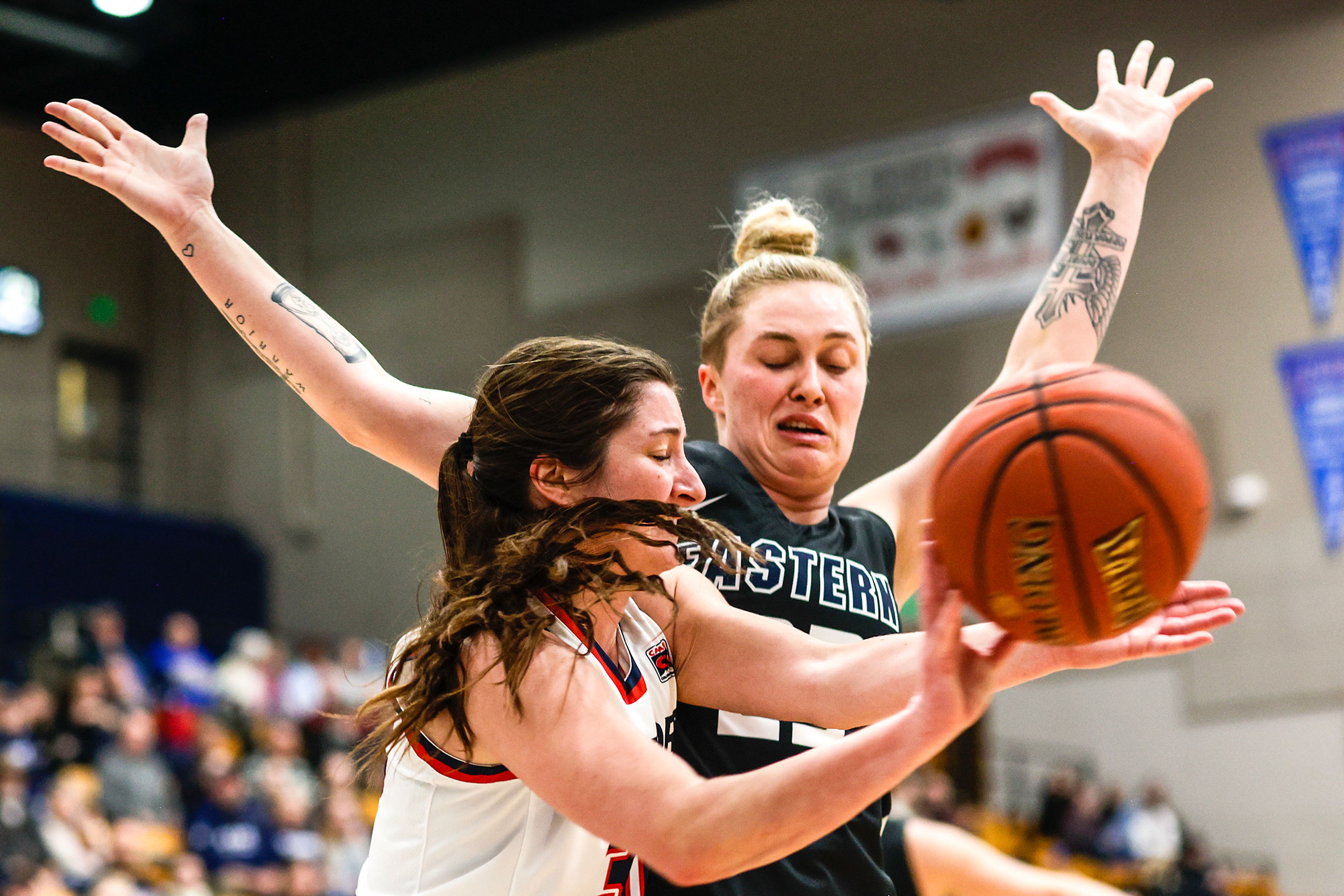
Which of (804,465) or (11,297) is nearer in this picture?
(804,465)

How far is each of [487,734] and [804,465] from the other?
3.92 ft

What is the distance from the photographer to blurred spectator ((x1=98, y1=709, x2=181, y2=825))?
1040cm

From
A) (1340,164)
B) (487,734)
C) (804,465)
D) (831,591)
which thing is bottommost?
(487,734)

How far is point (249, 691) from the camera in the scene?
14.3 m

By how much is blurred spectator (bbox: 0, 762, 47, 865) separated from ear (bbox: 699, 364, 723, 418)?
6.96 m

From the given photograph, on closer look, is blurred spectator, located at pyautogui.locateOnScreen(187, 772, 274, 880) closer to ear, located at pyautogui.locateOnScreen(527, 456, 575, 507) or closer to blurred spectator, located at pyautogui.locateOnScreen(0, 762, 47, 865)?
blurred spectator, located at pyautogui.locateOnScreen(0, 762, 47, 865)

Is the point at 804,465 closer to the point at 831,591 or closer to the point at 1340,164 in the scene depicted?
the point at 831,591

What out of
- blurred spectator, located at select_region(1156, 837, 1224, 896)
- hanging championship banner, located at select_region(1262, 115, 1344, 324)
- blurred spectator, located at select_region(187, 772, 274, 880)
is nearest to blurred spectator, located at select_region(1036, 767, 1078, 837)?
blurred spectator, located at select_region(1156, 837, 1224, 896)

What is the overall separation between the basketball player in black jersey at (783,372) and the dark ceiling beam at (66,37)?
1447 cm

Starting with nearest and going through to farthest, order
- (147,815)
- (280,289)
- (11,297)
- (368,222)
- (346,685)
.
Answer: (280,289) → (147,815) → (346,685) → (11,297) → (368,222)

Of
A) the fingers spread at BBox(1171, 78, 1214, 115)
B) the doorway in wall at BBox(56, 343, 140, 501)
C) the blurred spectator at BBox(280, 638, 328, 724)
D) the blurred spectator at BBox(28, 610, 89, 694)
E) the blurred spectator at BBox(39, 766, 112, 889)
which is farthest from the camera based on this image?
the doorway in wall at BBox(56, 343, 140, 501)

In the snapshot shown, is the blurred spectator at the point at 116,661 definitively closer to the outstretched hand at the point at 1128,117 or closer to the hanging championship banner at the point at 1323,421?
the outstretched hand at the point at 1128,117

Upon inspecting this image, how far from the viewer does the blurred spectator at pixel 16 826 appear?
8594 millimetres

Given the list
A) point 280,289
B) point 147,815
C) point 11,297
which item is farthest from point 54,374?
point 280,289
